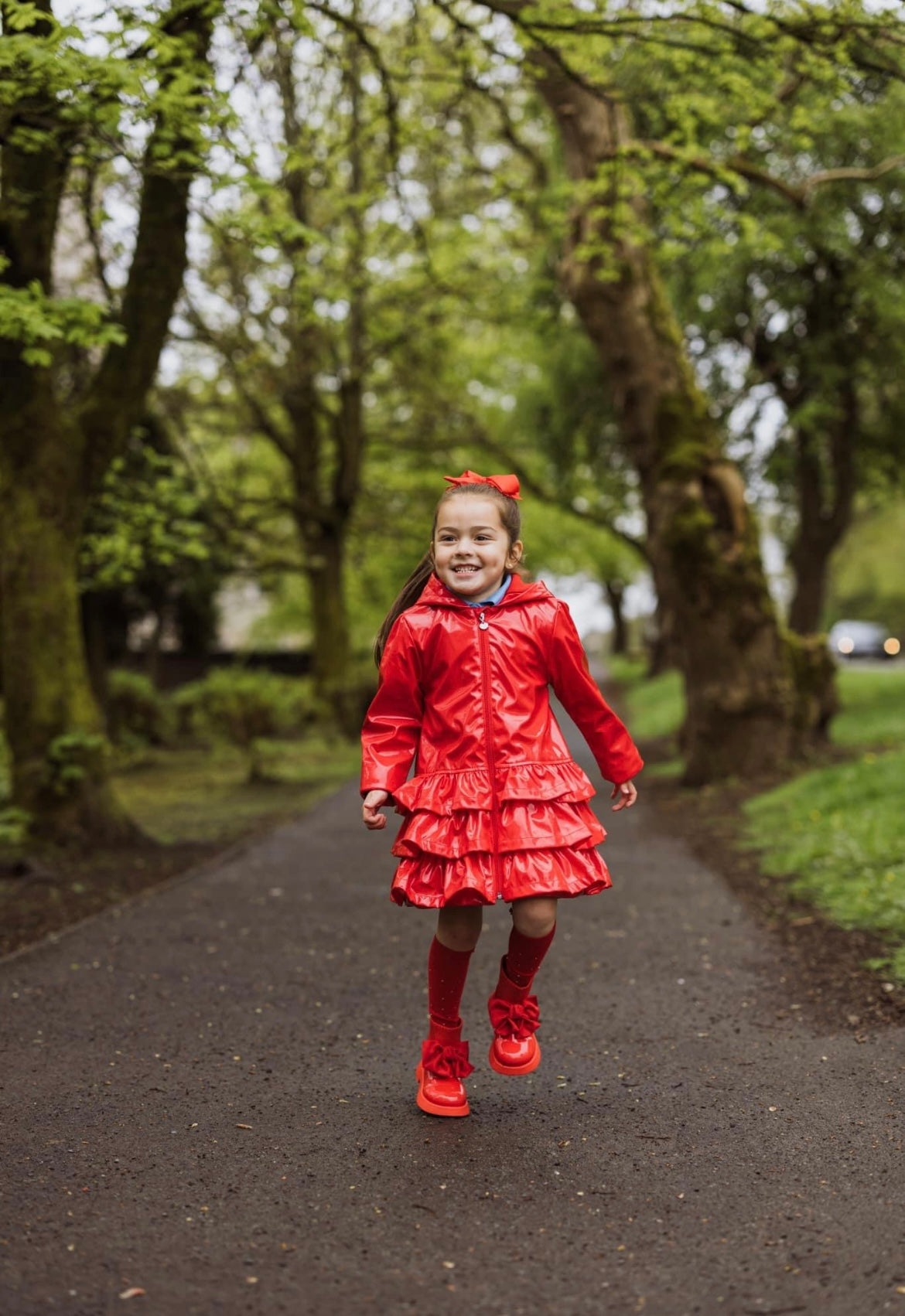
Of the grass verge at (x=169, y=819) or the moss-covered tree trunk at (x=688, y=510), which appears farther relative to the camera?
the moss-covered tree trunk at (x=688, y=510)

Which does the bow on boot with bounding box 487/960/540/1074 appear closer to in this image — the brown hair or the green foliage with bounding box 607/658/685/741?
the brown hair

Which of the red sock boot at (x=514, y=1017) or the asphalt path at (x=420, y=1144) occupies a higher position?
the red sock boot at (x=514, y=1017)

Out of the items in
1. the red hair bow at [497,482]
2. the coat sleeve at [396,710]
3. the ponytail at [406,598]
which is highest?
the red hair bow at [497,482]

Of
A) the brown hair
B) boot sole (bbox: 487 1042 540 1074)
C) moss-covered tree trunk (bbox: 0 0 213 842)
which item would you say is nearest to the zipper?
the brown hair

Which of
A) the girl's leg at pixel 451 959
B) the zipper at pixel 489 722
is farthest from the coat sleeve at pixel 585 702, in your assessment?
the girl's leg at pixel 451 959

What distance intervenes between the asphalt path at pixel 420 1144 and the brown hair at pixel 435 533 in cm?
145

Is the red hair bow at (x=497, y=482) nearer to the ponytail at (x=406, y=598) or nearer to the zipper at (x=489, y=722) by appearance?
the ponytail at (x=406, y=598)

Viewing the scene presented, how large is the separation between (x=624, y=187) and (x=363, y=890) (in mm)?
5013

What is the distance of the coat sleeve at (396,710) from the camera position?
3582 mm

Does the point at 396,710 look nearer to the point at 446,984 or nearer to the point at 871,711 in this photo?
the point at 446,984

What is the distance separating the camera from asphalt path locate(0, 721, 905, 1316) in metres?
2.55

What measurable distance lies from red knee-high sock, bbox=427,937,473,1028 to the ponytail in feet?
3.13

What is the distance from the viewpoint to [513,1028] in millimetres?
3691

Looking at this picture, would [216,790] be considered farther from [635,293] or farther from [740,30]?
[740,30]
